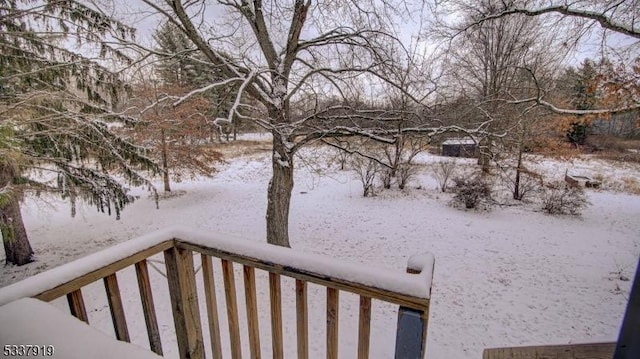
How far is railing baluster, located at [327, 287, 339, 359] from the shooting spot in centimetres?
116

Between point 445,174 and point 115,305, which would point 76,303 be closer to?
point 115,305

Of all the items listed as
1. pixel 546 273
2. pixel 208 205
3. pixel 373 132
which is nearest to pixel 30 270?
pixel 208 205

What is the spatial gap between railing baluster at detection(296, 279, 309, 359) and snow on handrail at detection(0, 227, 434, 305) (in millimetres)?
121

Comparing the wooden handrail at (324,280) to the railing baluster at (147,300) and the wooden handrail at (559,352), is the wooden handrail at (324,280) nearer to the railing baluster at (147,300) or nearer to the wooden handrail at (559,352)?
the railing baluster at (147,300)

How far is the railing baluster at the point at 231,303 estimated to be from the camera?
4.50 ft

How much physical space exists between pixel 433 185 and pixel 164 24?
9893 mm

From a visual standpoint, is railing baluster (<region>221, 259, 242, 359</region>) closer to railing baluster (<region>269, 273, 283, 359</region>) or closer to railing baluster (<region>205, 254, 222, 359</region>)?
railing baluster (<region>205, 254, 222, 359</region>)

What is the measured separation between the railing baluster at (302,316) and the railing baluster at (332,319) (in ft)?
0.36

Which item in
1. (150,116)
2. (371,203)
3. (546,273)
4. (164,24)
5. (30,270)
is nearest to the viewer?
(164,24)

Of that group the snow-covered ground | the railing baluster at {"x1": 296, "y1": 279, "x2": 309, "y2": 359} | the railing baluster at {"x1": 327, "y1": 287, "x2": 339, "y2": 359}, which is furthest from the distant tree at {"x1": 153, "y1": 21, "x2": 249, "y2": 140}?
the railing baluster at {"x1": 327, "y1": 287, "x2": 339, "y2": 359}

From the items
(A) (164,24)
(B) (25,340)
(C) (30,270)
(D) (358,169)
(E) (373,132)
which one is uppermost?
(A) (164,24)

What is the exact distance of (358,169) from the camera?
983cm

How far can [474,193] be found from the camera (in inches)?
323

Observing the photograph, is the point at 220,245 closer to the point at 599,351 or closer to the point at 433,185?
the point at 599,351
